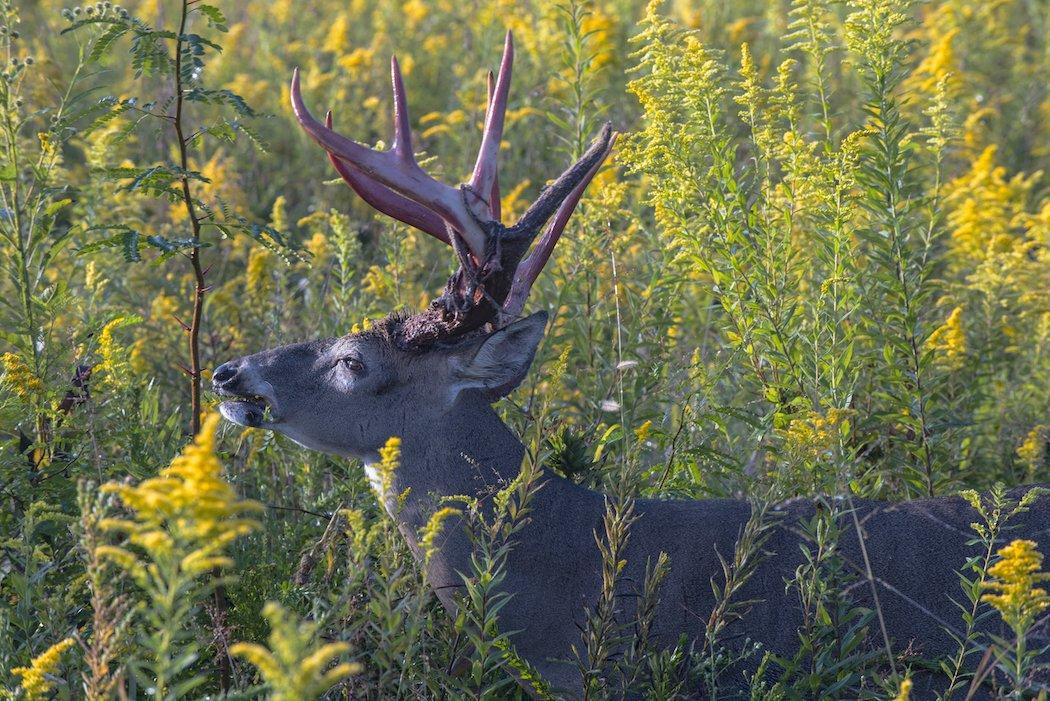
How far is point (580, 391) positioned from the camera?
5832 mm

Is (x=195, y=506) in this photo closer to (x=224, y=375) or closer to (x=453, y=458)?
(x=453, y=458)

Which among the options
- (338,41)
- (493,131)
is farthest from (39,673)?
(338,41)

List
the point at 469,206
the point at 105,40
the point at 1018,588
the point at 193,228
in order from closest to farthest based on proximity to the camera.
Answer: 1. the point at 1018,588
2. the point at 105,40
3. the point at 193,228
4. the point at 469,206

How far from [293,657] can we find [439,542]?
86.4 inches

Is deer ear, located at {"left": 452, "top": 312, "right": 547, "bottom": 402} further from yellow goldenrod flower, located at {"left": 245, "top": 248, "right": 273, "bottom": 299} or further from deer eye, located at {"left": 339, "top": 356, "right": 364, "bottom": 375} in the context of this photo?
yellow goldenrod flower, located at {"left": 245, "top": 248, "right": 273, "bottom": 299}

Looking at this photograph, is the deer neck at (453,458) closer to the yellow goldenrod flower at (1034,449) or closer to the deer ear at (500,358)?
the deer ear at (500,358)

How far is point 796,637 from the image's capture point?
14.0 feet

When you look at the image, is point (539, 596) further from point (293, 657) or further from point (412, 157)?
point (293, 657)

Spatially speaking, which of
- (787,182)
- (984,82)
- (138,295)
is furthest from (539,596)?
(984,82)

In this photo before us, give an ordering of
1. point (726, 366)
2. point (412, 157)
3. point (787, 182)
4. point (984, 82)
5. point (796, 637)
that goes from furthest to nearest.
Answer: point (984, 82) → point (787, 182) → point (726, 366) → point (412, 157) → point (796, 637)

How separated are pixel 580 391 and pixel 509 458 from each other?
4.32ft

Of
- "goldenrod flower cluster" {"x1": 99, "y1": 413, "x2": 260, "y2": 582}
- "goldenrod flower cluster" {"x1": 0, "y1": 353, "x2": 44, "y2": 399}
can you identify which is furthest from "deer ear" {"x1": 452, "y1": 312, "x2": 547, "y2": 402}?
"goldenrod flower cluster" {"x1": 99, "y1": 413, "x2": 260, "y2": 582}

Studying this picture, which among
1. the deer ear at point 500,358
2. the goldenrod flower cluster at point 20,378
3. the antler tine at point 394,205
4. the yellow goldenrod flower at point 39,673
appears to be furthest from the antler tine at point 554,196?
the yellow goldenrod flower at point 39,673

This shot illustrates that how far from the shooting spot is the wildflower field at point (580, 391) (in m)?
3.53
